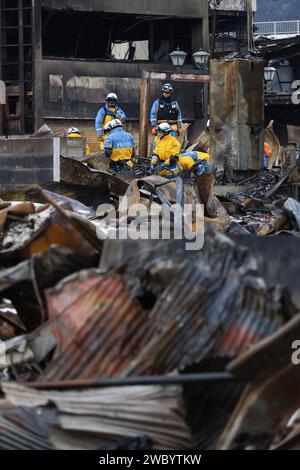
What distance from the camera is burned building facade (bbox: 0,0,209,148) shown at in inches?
1093

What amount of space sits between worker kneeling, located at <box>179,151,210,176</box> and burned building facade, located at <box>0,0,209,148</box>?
42.3 ft

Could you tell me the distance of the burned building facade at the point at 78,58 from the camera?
27.8m

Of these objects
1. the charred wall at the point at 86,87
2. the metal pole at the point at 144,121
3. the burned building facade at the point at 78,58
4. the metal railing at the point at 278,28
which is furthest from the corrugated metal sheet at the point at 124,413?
the metal railing at the point at 278,28

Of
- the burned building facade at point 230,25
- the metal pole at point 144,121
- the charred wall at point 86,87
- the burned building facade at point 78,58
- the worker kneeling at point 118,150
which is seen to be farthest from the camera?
the burned building facade at point 230,25

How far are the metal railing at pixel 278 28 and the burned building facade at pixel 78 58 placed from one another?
12812 mm

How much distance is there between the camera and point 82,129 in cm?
2820

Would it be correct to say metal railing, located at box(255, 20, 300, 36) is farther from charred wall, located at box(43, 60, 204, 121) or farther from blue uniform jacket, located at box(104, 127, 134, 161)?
blue uniform jacket, located at box(104, 127, 134, 161)

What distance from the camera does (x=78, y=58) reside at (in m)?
29.1

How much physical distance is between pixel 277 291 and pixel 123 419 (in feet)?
2.52

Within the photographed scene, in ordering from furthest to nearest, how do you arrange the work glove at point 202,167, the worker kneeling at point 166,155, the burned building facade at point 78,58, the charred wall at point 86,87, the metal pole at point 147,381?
the charred wall at point 86,87 < the burned building facade at point 78,58 < the worker kneeling at point 166,155 < the work glove at point 202,167 < the metal pole at point 147,381

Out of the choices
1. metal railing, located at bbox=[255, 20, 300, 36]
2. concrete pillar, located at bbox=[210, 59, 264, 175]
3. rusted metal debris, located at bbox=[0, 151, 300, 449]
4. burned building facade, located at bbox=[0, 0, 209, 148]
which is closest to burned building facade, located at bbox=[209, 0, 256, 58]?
burned building facade, located at bbox=[0, 0, 209, 148]

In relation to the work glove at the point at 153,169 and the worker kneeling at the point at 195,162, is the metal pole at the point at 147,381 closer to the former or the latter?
the worker kneeling at the point at 195,162
